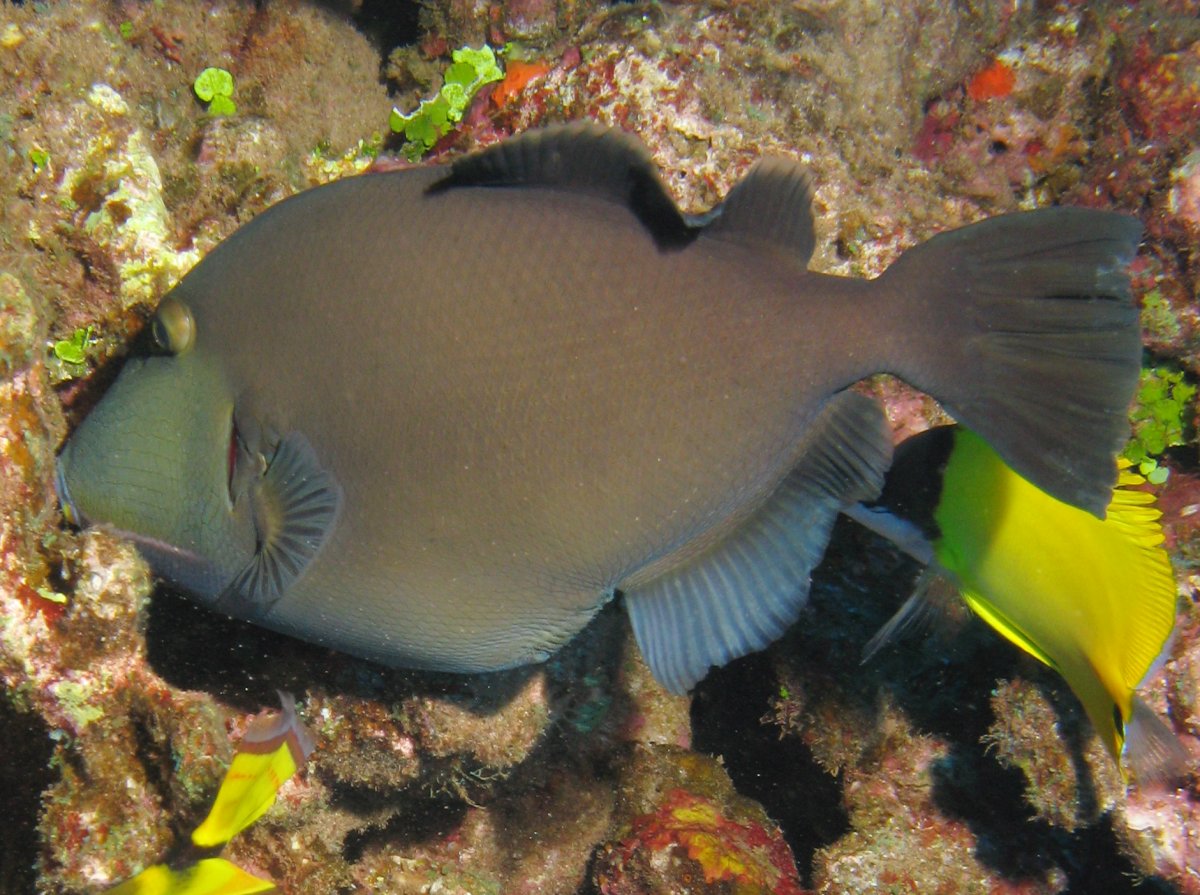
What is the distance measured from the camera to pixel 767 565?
1917 mm

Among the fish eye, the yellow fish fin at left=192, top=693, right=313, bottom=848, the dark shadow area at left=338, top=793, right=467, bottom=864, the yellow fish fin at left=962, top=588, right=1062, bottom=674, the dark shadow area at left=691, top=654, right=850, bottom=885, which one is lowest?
the dark shadow area at left=338, top=793, right=467, bottom=864

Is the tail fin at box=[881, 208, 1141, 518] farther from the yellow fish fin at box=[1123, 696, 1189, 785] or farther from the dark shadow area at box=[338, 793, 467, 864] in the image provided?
the dark shadow area at box=[338, 793, 467, 864]

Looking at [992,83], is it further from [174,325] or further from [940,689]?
[174,325]

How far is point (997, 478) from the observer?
2.58 metres

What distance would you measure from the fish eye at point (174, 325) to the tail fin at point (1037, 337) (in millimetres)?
1734

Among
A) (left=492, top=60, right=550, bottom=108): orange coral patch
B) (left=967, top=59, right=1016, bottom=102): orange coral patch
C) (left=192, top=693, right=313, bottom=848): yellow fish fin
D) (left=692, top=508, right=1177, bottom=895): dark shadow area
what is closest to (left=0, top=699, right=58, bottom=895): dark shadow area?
(left=192, top=693, right=313, bottom=848): yellow fish fin

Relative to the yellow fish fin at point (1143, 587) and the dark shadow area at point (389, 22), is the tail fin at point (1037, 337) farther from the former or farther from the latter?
the dark shadow area at point (389, 22)

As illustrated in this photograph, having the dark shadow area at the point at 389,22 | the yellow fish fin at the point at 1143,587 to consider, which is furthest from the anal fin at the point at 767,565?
the dark shadow area at the point at 389,22

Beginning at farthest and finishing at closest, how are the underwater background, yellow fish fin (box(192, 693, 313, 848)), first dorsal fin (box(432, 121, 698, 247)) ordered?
the underwater background
yellow fish fin (box(192, 693, 313, 848))
first dorsal fin (box(432, 121, 698, 247))

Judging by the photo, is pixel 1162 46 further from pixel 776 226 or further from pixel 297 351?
pixel 297 351

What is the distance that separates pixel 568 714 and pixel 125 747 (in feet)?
5.10

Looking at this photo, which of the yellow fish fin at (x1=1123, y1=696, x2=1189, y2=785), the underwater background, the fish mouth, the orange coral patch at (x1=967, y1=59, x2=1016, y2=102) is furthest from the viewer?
the orange coral patch at (x1=967, y1=59, x2=1016, y2=102)

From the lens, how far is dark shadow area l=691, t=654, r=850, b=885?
3811 mm

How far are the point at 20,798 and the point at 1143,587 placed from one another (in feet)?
13.6
